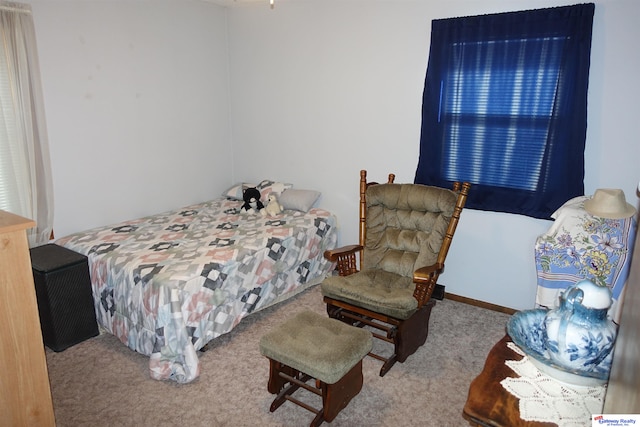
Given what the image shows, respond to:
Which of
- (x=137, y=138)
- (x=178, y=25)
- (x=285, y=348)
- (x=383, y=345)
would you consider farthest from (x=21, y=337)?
(x=178, y=25)

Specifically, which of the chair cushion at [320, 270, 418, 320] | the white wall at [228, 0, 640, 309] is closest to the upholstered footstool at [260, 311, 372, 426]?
the chair cushion at [320, 270, 418, 320]

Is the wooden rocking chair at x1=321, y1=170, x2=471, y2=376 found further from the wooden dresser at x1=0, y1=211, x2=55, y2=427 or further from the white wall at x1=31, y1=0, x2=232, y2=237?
the white wall at x1=31, y1=0, x2=232, y2=237

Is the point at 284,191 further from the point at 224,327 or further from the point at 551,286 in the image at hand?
the point at 551,286

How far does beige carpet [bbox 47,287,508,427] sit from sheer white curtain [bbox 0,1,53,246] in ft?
3.63

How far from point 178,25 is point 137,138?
1.17m

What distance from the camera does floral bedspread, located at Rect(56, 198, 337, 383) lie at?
2629 millimetres

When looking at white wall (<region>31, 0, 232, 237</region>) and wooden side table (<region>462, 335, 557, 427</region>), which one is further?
white wall (<region>31, 0, 232, 237</region>)

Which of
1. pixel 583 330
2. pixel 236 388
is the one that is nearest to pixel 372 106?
pixel 236 388

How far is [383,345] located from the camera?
3.03 meters

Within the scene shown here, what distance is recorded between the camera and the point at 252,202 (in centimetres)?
411

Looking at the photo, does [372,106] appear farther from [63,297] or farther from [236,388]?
[63,297]
